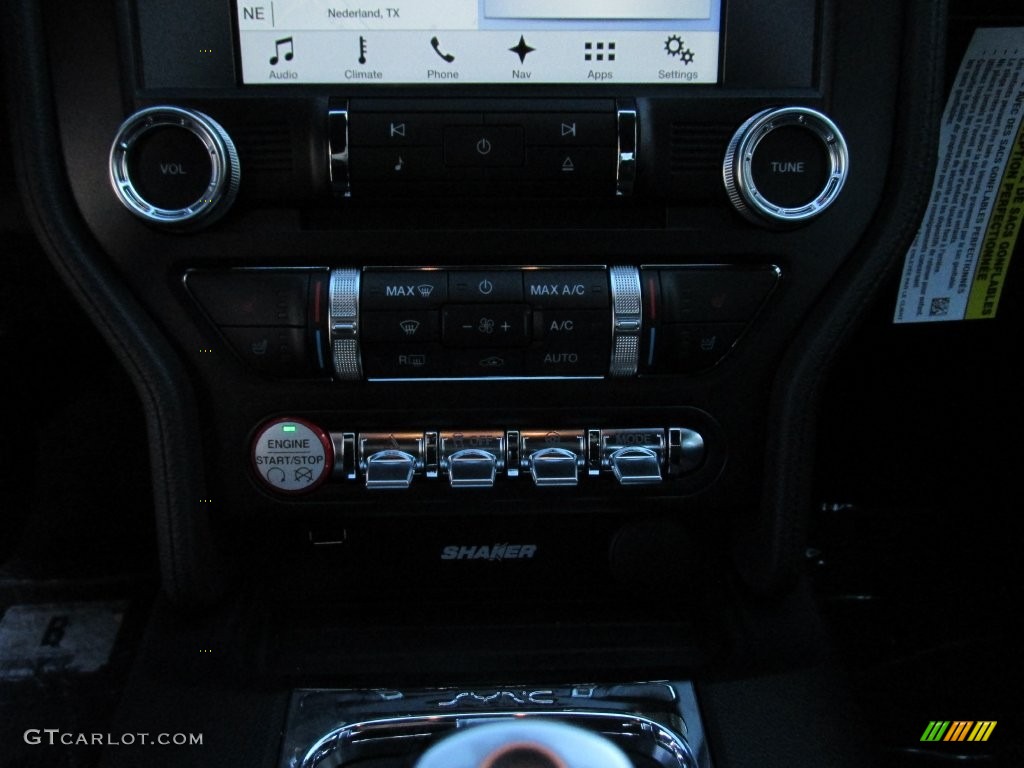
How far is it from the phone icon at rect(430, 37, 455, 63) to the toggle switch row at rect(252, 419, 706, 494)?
0.99 ft

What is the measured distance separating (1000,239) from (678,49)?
511mm

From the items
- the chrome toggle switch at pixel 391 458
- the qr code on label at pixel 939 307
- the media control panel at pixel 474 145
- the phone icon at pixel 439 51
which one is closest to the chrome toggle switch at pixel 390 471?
the chrome toggle switch at pixel 391 458

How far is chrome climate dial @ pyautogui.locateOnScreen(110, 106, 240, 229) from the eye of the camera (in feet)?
2.19

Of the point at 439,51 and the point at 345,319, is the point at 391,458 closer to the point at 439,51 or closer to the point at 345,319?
the point at 345,319

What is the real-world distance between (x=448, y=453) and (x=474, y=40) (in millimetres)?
332

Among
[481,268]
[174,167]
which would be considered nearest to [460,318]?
[481,268]

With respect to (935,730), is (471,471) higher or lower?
higher

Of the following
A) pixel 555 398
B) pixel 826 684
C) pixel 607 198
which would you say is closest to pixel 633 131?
pixel 607 198

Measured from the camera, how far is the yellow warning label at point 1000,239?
37.1 inches

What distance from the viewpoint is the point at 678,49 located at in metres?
0.69

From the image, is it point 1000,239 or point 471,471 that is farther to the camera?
point 1000,239

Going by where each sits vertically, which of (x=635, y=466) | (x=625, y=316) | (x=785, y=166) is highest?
(x=785, y=166)

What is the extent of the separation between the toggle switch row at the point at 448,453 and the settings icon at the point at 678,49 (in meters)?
0.31

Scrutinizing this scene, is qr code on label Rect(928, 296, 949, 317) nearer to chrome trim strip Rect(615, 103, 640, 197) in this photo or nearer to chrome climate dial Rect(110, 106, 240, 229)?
chrome trim strip Rect(615, 103, 640, 197)
